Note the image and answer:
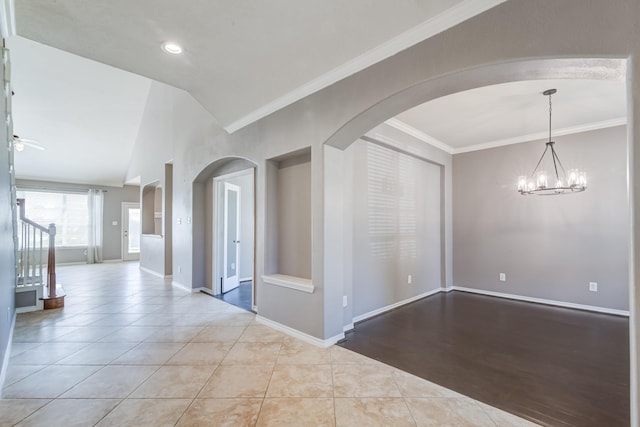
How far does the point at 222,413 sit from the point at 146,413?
493 millimetres

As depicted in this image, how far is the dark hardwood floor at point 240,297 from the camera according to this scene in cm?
438

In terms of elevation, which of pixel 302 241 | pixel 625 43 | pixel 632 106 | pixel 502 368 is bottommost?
pixel 502 368

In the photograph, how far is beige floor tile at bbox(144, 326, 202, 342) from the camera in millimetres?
3017

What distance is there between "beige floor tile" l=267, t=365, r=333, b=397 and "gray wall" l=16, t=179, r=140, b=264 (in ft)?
32.7

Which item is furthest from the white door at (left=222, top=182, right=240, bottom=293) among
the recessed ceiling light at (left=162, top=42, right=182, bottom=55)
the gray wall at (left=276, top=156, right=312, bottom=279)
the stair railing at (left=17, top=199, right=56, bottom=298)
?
the recessed ceiling light at (left=162, top=42, right=182, bottom=55)

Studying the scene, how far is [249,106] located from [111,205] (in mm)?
8934

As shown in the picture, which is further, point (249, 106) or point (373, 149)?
point (373, 149)

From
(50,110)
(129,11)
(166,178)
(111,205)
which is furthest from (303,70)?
(111,205)

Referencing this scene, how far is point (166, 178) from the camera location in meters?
6.36

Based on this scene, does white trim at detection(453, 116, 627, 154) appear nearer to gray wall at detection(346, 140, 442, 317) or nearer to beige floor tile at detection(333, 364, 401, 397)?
gray wall at detection(346, 140, 442, 317)

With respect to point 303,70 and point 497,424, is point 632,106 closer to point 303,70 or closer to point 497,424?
point 497,424

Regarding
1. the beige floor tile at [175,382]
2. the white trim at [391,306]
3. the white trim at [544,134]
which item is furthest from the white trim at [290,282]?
the white trim at [544,134]

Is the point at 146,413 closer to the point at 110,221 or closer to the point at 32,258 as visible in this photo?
the point at 32,258

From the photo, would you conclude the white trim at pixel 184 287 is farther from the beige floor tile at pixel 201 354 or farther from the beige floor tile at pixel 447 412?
the beige floor tile at pixel 447 412
